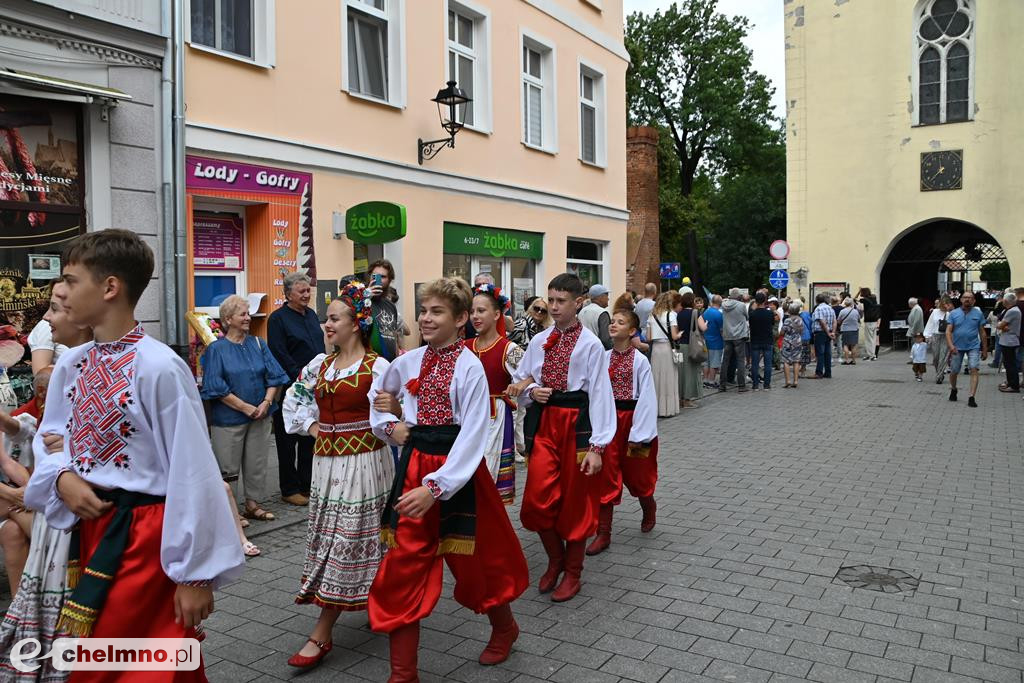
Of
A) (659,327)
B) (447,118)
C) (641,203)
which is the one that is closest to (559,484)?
(659,327)

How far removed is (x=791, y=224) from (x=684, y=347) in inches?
711

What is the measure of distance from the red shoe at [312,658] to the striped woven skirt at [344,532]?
0.18 m

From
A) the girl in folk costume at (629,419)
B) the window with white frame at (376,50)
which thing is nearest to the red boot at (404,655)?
the girl in folk costume at (629,419)

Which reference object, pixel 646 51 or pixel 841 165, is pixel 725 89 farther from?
pixel 841 165

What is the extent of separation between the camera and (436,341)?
4.02 meters

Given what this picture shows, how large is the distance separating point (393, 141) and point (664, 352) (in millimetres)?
5108

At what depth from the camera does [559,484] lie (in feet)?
16.7

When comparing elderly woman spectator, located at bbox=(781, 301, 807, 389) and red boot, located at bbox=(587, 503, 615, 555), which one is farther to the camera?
elderly woman spectator, located at bbox=(781, 301, 807, 389)

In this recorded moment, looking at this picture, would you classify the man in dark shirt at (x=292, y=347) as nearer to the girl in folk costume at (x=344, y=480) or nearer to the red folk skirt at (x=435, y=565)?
the girl in folk costume at (x=344, y=480)

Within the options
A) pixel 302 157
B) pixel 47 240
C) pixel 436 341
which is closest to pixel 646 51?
pixel 302 157

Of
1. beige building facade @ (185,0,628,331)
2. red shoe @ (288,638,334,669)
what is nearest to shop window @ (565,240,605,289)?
beige building facade @ (185,0,628,331)

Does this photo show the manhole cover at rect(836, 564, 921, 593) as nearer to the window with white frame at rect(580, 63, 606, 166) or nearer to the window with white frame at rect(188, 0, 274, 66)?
the window with white frame at rect(188, 0, 274, 66)

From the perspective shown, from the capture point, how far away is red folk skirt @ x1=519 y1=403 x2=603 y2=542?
497cm

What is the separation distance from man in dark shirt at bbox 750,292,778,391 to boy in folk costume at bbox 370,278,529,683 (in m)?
13.6
